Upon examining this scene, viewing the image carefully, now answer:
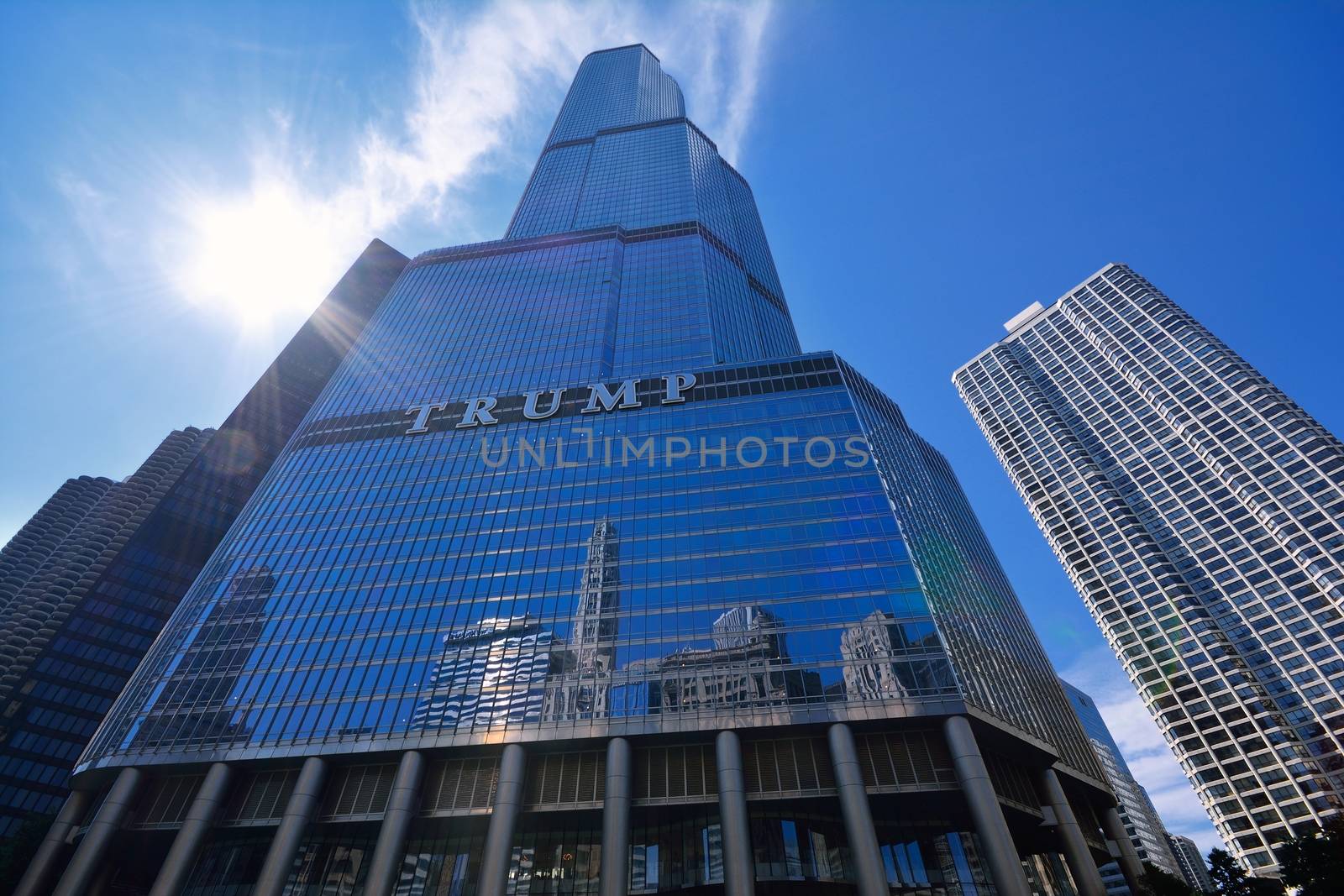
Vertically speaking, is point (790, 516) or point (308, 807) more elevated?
point (790, 516)

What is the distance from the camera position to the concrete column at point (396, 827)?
42.8 m

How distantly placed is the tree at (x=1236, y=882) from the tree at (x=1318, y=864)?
6.86 ft

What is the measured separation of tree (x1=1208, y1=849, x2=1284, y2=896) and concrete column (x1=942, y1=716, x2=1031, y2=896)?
16.5m

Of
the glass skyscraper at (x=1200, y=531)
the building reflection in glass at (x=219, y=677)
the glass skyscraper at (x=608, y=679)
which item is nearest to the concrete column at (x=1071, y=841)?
the glass skyscraper at (x=608, y=679)

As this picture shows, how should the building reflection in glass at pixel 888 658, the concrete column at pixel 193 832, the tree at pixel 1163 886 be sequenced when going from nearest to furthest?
the concrete column at pixel 193 832 < the building reflection in glass at pixel 888 658 < the tree at pixel 1163 886

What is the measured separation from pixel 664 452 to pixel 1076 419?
13374cm

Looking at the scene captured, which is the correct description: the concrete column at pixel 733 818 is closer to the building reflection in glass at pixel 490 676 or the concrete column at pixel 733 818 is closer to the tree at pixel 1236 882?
the building reflection in glass at pixel 490 676

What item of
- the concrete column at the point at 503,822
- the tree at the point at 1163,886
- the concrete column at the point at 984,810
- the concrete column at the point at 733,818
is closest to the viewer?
the concrete column at the point at 984,810

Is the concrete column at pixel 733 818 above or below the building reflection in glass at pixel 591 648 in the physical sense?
below

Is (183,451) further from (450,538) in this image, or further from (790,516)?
(790,516)

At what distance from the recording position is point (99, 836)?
47969 mm

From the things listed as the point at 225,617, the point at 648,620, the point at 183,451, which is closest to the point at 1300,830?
the point at 648,620

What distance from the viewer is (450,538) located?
66.2 m

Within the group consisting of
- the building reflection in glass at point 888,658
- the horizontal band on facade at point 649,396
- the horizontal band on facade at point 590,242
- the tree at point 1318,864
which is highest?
the horizontal band on facade at point 590,242
